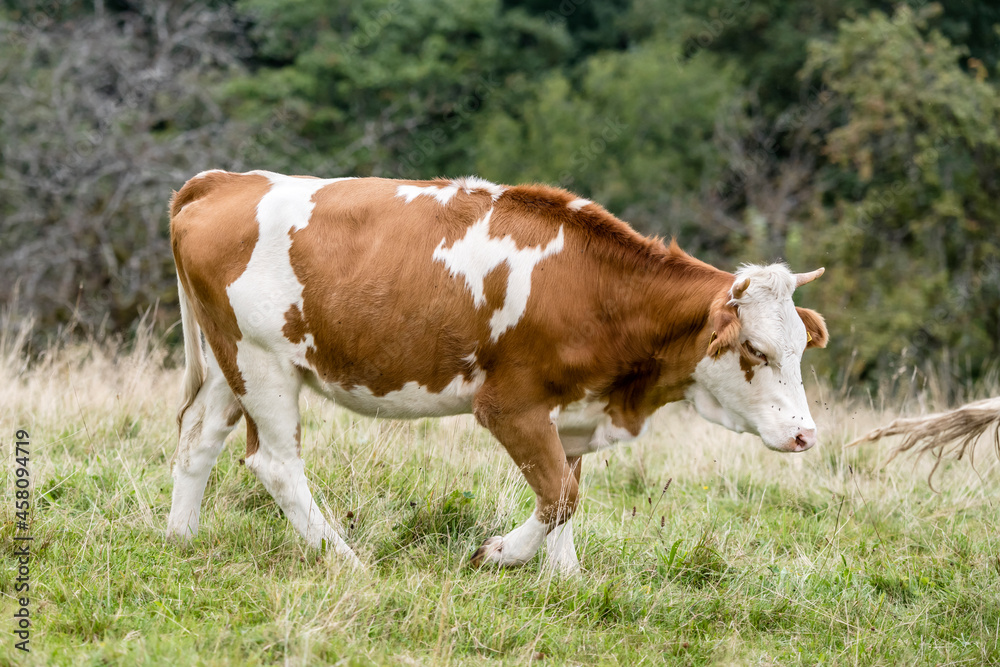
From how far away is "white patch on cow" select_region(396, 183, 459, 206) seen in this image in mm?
4176

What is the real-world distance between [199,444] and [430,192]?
64.0 inches

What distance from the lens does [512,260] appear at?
4.04m

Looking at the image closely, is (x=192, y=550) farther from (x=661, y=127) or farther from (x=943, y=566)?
(x=661, y=127)

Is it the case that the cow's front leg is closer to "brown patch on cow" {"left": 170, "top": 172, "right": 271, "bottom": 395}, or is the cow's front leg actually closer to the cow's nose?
the cow's nose

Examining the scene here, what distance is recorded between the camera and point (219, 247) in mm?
4172

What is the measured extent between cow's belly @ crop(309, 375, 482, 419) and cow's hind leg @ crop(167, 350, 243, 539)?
535 millimetres

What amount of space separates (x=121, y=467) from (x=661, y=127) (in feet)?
67.1

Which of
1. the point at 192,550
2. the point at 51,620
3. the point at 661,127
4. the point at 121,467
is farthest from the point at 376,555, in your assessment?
the point at 661,127

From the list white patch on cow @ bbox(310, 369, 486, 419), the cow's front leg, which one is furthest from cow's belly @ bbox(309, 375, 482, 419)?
the cow's front leg

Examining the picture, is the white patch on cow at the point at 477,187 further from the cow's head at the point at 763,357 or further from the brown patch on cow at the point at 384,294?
the cow's head at the point at 763,357

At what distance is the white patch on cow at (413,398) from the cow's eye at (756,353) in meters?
1.13

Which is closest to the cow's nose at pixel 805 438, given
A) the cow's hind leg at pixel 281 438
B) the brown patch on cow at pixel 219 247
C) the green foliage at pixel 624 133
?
the cow's hind leg at pixel 281 438

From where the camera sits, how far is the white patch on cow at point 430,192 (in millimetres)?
4176

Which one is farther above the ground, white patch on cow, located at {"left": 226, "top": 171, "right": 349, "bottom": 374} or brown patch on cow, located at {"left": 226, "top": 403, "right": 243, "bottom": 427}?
white patch on cow, located at {"left": 226, "top": 171, "right": 349, "bottom": 374}
